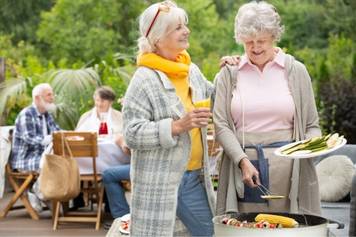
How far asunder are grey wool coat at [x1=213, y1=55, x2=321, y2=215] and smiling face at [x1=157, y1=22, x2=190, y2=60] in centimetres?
31

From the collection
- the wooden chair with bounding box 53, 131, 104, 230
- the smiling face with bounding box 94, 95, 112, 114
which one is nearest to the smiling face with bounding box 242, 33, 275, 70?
the wooden chair with bounding box 53, 131, 104, 230

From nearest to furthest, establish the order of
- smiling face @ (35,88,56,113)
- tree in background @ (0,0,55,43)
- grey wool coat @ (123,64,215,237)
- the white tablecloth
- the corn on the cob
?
the corn on the cob, grey wool coat @ (123,64,215,237), the white tablecloth, smiling face @ (35,88,56,113), tree in background @ (0,0,55,43)

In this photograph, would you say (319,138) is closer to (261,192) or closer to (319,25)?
(261,192)

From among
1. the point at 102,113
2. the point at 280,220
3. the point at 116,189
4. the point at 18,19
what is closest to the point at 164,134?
the point at 280,220

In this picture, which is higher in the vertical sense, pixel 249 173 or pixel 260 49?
pixel 260 49

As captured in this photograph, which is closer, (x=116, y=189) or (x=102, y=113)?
(x=116, y=189)

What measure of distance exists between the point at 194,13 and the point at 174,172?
88.9ft

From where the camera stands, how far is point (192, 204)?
4.27 metres

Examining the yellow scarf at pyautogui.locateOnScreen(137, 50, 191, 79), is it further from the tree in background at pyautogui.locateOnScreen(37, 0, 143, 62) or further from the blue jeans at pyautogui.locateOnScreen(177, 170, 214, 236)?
the tree in background at pyautogui.locateOnScreen(37, 0, 143, 62)

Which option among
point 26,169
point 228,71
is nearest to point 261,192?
point 228,71

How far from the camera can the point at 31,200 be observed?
10.7 meters

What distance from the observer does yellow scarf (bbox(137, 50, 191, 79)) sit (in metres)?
4.16

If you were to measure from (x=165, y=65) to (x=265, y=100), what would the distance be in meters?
0.49

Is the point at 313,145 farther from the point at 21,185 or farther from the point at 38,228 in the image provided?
the point at 21,185
